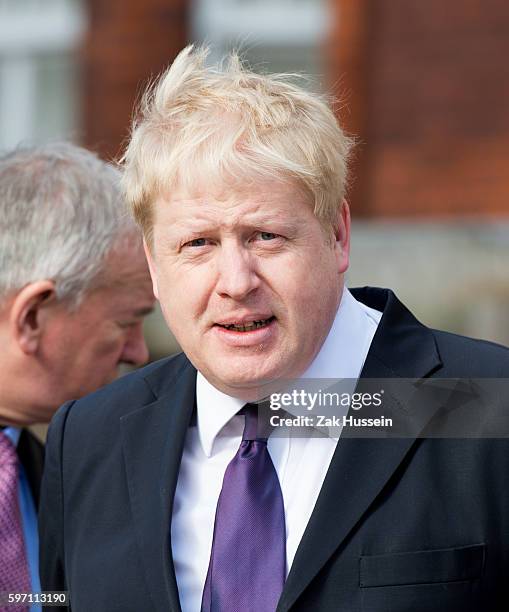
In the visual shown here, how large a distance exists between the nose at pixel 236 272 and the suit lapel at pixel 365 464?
0.36 meters

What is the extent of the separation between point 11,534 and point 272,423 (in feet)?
2.90

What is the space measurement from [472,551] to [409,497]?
0.16 metres

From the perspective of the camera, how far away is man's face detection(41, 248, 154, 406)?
3135mm

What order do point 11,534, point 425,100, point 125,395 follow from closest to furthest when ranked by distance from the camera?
point 125,395 < point 11,534 < point 425,100

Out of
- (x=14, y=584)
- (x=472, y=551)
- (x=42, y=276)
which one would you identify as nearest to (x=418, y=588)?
(x=472, y=551)

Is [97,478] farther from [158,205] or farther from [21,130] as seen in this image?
[21,130]

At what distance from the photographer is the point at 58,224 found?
3074mm

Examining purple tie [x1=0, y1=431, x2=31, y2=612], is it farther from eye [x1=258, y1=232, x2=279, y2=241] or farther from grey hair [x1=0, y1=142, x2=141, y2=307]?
eye [x1=258, y1=232, x2=279, y2=241]

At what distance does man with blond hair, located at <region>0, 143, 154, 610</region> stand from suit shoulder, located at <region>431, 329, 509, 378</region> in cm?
102

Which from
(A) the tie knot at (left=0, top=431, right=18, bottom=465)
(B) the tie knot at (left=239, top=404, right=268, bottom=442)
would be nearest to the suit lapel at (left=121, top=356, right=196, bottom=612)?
(B) the tie knot at (left=239, top=404, right=268, bottom=442)

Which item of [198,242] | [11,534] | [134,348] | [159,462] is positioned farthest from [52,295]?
[198,242]

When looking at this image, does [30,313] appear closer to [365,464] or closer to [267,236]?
[267,236]

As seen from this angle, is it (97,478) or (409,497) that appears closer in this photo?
(409,497)

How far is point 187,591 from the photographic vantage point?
2.38 meters
